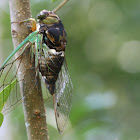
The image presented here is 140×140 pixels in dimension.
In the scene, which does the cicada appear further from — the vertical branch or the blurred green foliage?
the blurred green foliage

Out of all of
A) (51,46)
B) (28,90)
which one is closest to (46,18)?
(51,46)

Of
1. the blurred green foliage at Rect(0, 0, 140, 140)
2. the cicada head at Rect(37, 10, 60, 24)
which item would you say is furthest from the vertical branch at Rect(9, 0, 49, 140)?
the blurred green foliage at Rect(0, 0, 140, 140)

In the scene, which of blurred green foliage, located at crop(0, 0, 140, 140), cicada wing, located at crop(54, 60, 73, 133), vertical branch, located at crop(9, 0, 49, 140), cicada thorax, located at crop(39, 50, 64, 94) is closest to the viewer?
vertical branch, located at crop(9, 0, 49, 140)

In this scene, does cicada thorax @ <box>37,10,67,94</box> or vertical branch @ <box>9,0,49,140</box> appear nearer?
vertical branch @ <box>9,0,49,140</box>

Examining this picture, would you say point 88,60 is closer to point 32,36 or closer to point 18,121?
point 18,121

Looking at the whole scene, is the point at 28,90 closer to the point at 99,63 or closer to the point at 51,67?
the point at 51,67

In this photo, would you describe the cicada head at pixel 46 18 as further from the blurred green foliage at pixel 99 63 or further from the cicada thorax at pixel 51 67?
the blurred green foliage at pixel 99 63
